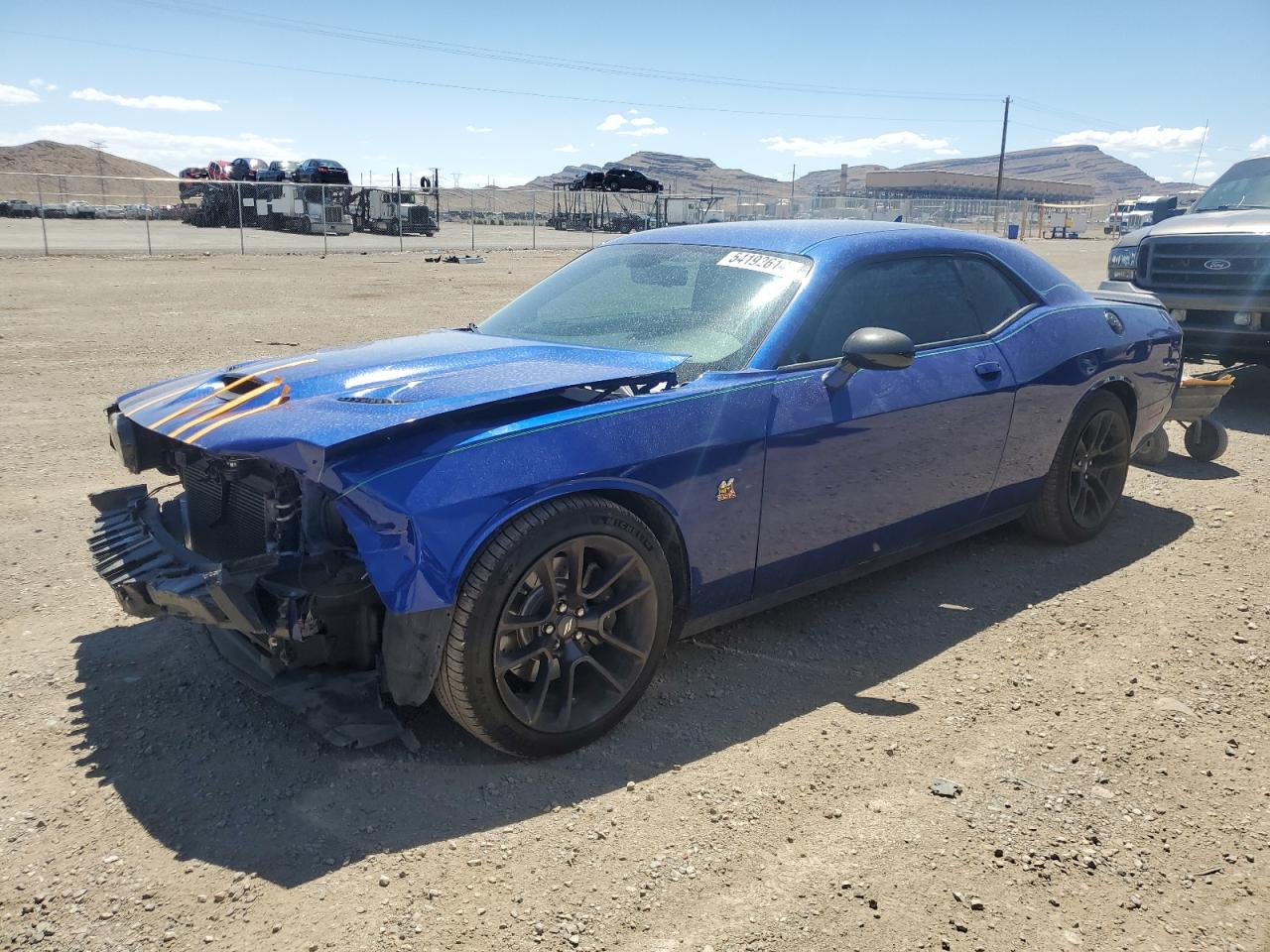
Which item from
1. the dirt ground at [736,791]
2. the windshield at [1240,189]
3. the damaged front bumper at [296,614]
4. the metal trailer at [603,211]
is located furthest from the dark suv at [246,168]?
the damaged front bumper at [296,614]

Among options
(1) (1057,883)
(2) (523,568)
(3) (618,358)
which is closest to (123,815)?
(2) (523,568)

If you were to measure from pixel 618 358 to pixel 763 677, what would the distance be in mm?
1274

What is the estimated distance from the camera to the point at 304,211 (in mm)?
35656

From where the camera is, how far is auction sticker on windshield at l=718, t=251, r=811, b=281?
3.56 metres

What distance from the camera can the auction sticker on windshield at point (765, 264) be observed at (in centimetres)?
356

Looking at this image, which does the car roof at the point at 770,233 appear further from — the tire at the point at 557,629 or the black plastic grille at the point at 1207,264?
the black plastic grille at the point at 1207,264

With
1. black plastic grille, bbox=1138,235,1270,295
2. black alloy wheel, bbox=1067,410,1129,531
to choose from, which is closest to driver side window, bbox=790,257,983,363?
black alloy wheel, bbox=1067,410,1129,531

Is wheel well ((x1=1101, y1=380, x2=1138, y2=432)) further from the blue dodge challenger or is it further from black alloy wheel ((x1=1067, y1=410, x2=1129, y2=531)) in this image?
the blue dodge challenger

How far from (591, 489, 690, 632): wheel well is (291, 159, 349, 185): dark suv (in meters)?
37.4

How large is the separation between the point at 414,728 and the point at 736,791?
1.04 m

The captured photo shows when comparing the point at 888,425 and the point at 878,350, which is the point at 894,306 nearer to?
the point at 888,425

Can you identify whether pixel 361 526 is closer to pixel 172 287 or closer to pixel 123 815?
pixel 123 815

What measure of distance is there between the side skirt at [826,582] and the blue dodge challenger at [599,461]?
2 centimetres

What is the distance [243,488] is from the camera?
303cm
